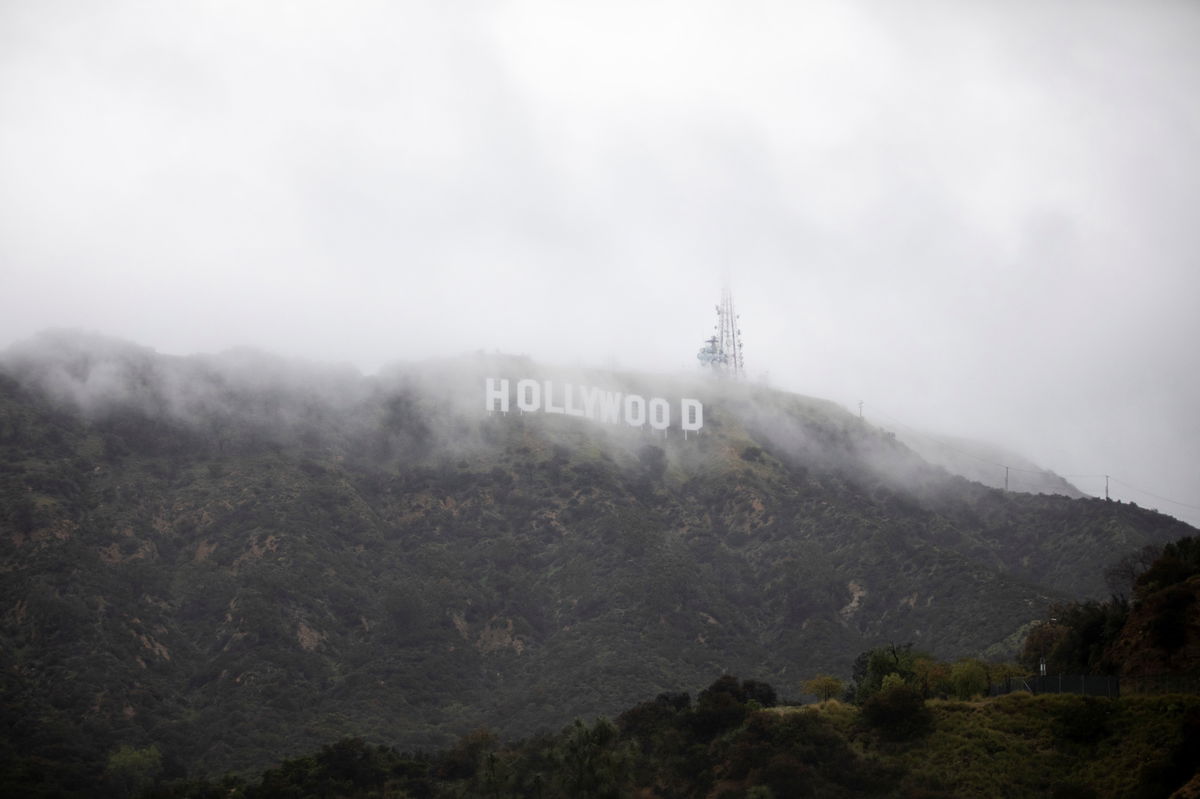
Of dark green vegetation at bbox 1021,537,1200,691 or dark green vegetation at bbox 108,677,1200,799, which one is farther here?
dark green vegetation at bbox 1021,537,1200,691

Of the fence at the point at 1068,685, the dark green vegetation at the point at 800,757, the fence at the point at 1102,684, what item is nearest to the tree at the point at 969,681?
the fence at the point at 1102,684

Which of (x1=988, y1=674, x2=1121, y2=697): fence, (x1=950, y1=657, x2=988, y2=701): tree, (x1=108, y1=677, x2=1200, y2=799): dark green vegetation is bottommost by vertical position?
(x1=108, y1=677, x2=1200, y2=799): dark green vegetation

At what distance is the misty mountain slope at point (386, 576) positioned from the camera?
14275 cm

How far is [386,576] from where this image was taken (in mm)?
174375

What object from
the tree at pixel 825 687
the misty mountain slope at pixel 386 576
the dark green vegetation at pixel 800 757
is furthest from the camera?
the misty mountain slope at pixel 386 576

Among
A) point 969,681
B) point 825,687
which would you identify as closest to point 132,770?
point 825,687

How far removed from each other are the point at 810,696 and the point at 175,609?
7875 cm

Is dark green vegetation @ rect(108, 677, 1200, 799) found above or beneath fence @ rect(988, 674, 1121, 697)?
beneath

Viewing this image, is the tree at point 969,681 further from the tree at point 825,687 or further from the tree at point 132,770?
the tree at point 132,770

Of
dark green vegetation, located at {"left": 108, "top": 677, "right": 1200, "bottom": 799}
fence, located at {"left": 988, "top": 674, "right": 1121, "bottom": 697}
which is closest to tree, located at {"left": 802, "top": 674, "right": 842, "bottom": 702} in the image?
dark green vegetation, located at {"left": 108, "top": 677, "right": 1200, "bottom": 799}

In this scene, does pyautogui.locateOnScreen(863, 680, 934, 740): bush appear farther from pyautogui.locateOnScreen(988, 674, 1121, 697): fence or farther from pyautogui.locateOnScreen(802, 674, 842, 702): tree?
pyautogui.locateOnScreen(802, 674, 842, 702): tree

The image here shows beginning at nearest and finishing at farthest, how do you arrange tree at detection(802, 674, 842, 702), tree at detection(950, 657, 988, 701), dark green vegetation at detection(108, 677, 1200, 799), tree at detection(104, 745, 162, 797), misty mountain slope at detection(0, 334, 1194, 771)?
dark green vegetation at detection(108, 677, 1200, 799)
tree at detection(950, 657, 988, 701)
tree at detection(802, 674, 842, 702)
tree at detection(104, 745, 162, 797)
misty mountain slope at detection(0, 334, 1194, 771)

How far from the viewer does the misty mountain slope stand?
468 feet

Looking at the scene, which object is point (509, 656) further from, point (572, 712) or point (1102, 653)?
point (1102, 653)
